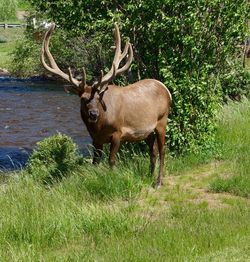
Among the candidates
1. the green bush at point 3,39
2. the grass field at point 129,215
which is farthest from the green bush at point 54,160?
the green bush at point 3,39

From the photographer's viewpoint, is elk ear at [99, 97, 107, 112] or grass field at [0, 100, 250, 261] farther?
elk ear at [99, 97, 107, 112]

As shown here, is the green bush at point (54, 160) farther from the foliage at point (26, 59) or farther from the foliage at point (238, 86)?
the foliage at point (26, 59)

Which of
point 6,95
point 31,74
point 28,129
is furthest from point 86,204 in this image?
point 31,74

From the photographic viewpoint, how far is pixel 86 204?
896cm

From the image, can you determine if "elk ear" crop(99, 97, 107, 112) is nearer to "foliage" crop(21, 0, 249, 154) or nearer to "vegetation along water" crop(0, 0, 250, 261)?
"vegetation along water" crop(0, 0, 250, 261)

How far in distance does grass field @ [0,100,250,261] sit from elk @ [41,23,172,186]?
1.59 feet

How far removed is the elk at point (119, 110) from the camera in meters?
9.70

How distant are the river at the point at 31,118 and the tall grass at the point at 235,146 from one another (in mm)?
4051

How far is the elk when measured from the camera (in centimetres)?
970

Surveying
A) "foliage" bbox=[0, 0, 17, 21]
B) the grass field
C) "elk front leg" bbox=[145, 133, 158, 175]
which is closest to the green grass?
"foliage" bbox=[0, 0, 17, 21]

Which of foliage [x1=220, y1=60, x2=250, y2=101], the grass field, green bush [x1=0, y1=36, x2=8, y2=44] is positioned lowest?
green bush [x1=0, y1=36, x2=8, y2=44]

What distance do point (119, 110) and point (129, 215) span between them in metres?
2.11

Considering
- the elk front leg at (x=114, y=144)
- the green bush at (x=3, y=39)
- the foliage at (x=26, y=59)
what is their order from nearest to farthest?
the elk front leg at (x=114, y=144) < the foliage at (x=26, y=59) < the green bush at (x=3, y=39)

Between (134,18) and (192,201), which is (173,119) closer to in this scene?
(134,18)
